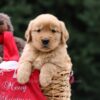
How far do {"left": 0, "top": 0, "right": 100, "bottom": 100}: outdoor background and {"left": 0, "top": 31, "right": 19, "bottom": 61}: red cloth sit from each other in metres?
11.3

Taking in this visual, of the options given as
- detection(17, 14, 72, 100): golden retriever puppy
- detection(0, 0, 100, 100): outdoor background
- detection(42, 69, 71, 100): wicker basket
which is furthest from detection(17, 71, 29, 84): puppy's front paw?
detection(0, 0, 100, 100): outdoor background

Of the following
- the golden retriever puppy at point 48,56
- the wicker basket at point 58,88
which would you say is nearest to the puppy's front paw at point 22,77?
the golden retriever puppy at point 48,56

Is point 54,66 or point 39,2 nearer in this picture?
point 54,66

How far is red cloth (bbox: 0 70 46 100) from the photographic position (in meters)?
4.83

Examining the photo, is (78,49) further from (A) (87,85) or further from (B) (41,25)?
(B) (41,25)

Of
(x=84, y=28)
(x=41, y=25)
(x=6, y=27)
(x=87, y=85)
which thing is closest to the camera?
(x=41, y=25)

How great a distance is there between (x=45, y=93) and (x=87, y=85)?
12331 millimetres

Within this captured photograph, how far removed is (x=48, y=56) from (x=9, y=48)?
307 millimetres

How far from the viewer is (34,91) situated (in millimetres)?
4844

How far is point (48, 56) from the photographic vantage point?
190 inches

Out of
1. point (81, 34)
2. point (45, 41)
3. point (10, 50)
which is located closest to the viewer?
point (45, 41)

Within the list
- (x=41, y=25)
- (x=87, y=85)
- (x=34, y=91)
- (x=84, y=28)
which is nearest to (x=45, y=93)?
(x=34, y=91)

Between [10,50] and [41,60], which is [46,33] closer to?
[41,60]

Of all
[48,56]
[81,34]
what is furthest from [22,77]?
[81,34]
